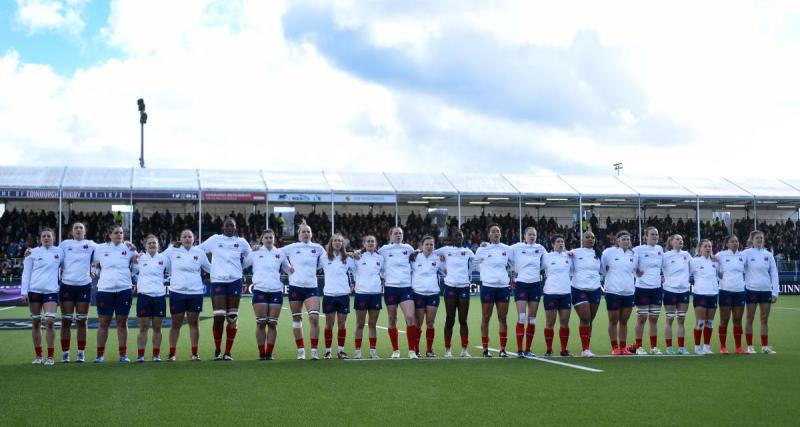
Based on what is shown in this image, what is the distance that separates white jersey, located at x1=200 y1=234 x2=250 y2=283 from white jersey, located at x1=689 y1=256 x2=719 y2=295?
7.11 meters

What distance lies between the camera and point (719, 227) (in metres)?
44.0

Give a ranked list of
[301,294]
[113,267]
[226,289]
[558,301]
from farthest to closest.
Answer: [558,301] → [301,294] → [226,289] → [113,267]

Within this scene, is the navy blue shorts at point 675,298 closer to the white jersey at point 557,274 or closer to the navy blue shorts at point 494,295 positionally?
the white jersey at point 557,274

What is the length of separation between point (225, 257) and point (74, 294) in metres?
2.14

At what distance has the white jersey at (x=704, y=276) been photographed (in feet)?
41.3

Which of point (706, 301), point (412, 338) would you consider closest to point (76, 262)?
point (412, 338)

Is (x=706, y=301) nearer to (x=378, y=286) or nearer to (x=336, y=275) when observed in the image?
(x=378, y=286)

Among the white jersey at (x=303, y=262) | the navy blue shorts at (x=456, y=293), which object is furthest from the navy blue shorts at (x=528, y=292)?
the white jersey at (x=303, y=262)

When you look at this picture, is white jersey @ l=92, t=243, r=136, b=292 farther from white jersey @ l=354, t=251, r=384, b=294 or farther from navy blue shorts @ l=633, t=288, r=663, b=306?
navy blue shorts @ l=633, t=288, r=663, b=306

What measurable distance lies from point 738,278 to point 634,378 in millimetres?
4526

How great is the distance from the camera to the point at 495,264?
12.0m

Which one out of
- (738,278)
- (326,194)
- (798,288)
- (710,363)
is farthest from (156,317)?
(798,288)

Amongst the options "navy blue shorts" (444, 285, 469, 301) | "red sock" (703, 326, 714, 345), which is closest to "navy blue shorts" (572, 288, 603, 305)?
"navy blue shorts" (444, 285, 469, 301)

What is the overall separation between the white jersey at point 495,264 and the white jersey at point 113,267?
5.11 metres
